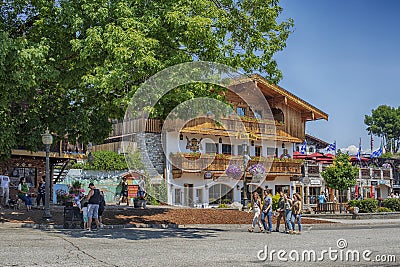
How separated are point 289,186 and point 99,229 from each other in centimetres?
2947

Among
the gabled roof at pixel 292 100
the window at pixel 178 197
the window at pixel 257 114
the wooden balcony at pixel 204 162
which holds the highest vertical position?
the gabled roof at pixel 292 100

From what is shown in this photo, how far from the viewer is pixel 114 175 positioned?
42250 millimetres

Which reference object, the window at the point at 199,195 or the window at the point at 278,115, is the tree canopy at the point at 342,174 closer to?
the window at the point at 278,115

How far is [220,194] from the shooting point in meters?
42.7

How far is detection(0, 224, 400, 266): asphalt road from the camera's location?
11633 millimetres

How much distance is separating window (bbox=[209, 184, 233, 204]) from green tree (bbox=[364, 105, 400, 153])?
69.2 metres

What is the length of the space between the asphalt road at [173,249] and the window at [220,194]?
22.3 m

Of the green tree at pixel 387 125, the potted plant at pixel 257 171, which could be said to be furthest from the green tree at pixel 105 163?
the green tree at pixel 387 125

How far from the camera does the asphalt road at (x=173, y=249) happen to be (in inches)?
458

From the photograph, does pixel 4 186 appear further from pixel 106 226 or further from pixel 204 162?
pixel 204 162

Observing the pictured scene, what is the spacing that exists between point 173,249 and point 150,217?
33.0 ft

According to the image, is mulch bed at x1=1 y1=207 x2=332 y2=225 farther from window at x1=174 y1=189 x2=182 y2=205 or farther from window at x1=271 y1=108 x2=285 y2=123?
window at x1=271 y1=108 x2=285 y2=123

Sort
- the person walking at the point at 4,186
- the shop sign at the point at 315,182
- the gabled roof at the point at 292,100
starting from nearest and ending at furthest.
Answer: the person walking at the point at 4,186, the gabled roof at the point at 292,100, the shop sign at the point at 315,182

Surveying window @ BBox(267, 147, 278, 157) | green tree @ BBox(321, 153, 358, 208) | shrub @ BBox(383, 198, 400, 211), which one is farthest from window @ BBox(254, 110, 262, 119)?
shrub @ BBox(383, 198, 400, 211)
